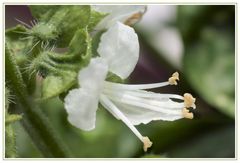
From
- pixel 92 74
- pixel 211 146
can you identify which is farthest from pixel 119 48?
pixel 211 146

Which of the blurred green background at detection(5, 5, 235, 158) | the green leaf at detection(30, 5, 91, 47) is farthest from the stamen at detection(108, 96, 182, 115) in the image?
the blurred green background at detection(5, 5, 235, 158)

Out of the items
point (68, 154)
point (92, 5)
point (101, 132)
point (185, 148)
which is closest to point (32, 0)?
point (92, 5)

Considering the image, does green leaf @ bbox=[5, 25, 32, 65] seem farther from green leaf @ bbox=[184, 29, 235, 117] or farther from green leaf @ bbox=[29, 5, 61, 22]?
green leaf @ bbox=[184, 29, 235, 117]

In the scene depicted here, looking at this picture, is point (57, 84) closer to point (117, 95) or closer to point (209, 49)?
point (117, 95)

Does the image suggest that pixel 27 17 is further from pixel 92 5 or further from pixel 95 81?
pixel 95 81

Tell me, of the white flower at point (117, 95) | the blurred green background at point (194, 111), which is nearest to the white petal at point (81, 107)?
the white flower at point (117, 95)
